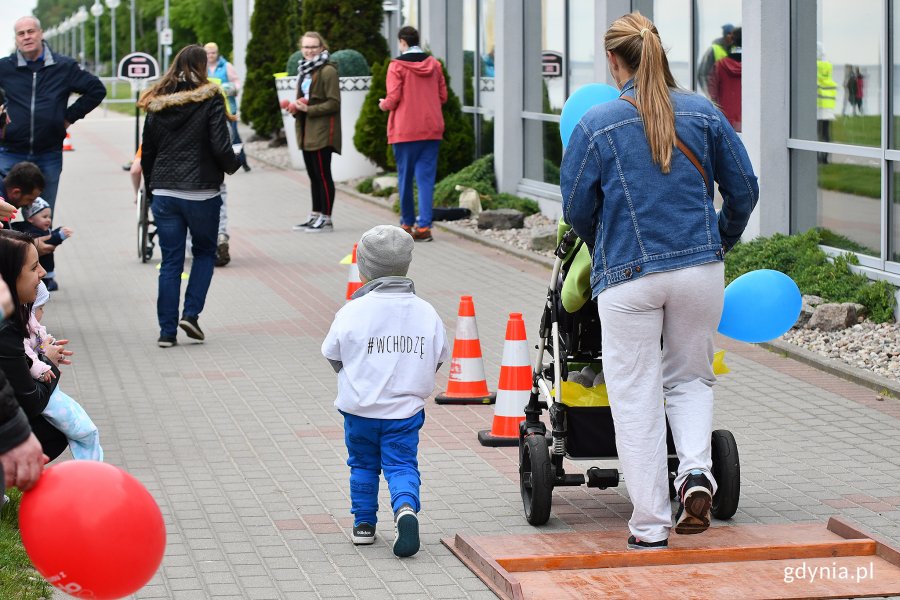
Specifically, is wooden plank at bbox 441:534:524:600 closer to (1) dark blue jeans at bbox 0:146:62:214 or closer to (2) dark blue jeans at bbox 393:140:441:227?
(1) dark blue jeans at bbox 0:146:62:214

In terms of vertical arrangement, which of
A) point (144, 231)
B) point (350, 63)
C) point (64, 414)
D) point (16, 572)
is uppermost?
point (350, 63)

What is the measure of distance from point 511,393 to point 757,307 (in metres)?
1.84

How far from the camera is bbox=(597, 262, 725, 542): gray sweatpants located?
5410mm

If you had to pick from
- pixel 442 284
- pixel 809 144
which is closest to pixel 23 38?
pixel 442 284

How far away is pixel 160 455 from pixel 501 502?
1.89 m

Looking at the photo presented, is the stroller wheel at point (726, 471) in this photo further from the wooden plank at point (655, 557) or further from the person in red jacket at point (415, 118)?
the person in red jacket at point (415, 118)

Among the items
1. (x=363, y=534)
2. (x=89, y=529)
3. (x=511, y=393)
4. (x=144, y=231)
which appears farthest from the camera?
(x=144, y=231)

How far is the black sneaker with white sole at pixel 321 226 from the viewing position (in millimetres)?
17016

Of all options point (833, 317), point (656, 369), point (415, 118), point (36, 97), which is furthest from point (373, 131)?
point (656, 369)

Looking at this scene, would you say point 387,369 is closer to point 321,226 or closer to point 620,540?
point 620,540

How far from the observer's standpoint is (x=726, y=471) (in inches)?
236

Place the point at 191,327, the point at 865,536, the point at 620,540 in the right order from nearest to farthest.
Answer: the point at 865,536 → the point at 620,540 → the point at 191,327

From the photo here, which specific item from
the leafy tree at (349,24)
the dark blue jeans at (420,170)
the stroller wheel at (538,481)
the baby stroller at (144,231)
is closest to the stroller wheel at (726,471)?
the stroller wheel at (538,481)

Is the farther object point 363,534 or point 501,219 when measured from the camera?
point 501,219
